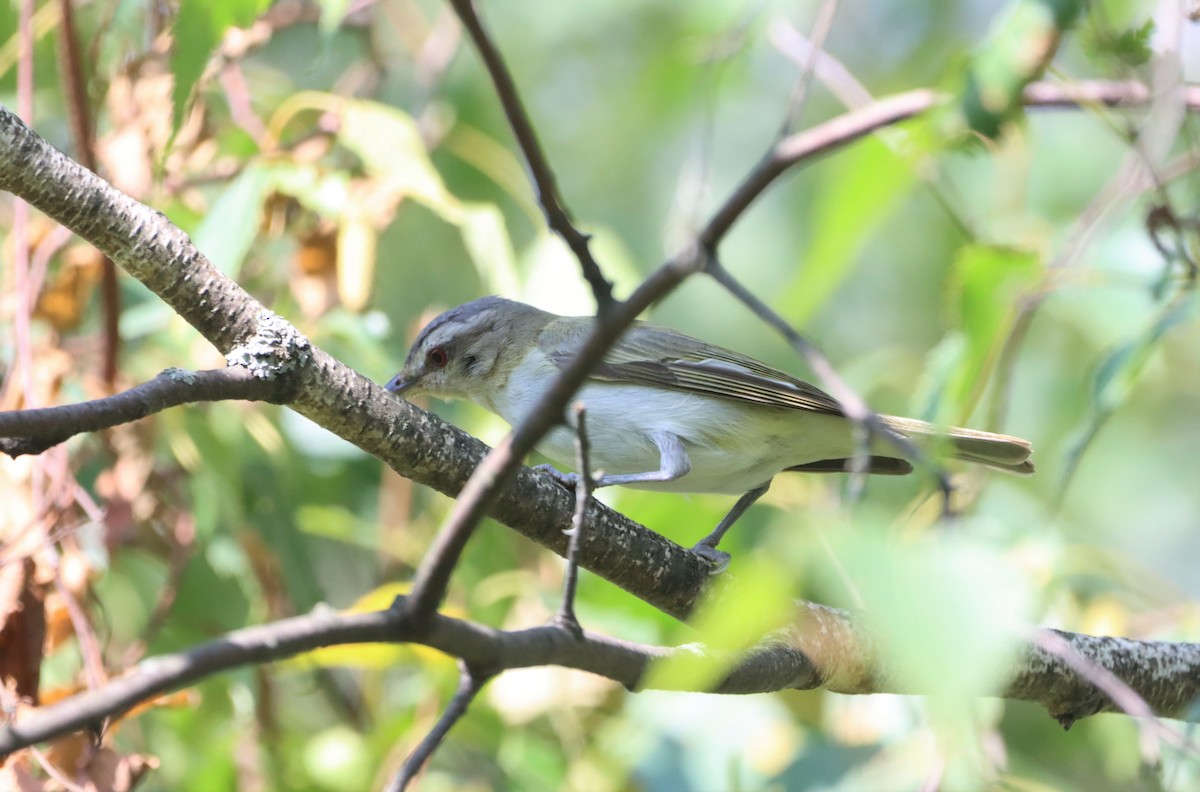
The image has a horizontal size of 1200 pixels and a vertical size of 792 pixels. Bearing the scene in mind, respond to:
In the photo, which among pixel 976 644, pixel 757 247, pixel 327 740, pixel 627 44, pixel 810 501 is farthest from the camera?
pixel 627 44

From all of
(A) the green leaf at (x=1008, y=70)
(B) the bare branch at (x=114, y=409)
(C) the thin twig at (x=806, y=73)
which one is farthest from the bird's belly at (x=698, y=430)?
(C) the thin twig at (x=806, y=73)

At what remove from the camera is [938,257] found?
375 inches

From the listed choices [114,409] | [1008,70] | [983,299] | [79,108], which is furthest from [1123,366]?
[79,108]

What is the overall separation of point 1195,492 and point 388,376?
25.1 ft

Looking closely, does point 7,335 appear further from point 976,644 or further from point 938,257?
point 938,257

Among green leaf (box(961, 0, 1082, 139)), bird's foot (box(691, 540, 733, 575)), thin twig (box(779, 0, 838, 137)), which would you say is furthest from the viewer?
bird's foot (box(691, 540, 733, 575))

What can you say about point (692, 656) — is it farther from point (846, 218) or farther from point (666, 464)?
point (666, 464)

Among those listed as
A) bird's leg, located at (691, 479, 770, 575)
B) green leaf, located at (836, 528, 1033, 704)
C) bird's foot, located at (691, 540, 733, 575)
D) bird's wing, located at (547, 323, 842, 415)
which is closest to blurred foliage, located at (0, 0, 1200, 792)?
green leaf, located at (836, 528, 1033, 704)

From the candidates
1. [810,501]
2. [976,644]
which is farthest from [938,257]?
[976,644]

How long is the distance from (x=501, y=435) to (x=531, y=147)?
313 centimetres

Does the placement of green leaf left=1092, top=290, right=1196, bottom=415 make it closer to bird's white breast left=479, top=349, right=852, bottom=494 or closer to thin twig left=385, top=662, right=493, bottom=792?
bird's white breast left=479, top=349, right=852, bottom=494

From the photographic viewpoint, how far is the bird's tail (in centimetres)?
426

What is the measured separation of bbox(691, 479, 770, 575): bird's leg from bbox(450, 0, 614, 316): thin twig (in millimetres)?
2019

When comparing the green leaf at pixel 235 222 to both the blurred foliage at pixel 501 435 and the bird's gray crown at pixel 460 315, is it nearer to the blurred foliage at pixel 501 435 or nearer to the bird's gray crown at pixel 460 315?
the blurred foliage at pixel 501 435
